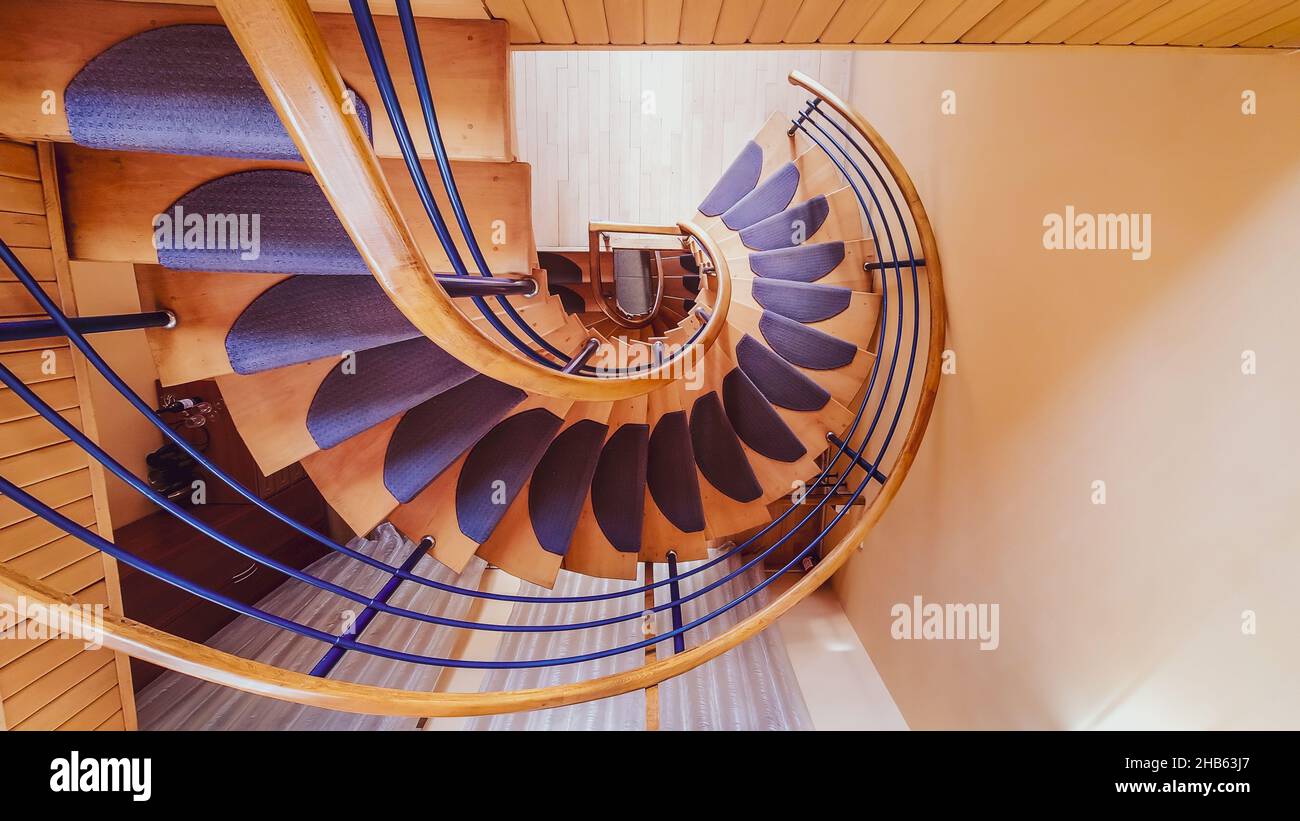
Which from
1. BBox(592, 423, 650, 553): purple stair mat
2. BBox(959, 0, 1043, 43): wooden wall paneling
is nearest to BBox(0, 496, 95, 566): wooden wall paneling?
BBox(592, 423, 650, 553): purple stair mat

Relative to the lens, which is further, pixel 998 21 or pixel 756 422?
pixel 756 422

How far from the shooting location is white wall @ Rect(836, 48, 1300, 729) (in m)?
1.03

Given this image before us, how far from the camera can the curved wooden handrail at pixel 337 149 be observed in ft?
1.99

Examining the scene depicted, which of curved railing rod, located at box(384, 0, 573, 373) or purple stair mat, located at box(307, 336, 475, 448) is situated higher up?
curved railing rod, located at box(384, 0, 573, 373)

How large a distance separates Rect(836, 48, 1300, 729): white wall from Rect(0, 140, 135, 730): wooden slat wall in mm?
2229

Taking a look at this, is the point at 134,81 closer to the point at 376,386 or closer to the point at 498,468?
the point at 376,386

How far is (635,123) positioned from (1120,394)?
3447 mm

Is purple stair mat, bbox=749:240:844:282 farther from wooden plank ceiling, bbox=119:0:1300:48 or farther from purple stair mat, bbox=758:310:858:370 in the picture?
wooden plank ceiling, bbox=119:0:1300:48

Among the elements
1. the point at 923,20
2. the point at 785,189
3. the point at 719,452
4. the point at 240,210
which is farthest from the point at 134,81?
the point at 785,189

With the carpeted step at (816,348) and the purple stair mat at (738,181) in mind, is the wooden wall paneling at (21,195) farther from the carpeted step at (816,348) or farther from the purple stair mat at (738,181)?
the purple stair mat at (738,181)

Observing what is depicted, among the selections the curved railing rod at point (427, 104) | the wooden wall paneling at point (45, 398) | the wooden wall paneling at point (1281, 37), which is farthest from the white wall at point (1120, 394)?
the wooden wall paneling at point (45, 398)

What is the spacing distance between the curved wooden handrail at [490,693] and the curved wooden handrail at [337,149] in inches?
29.7

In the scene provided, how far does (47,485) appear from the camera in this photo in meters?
1.48
